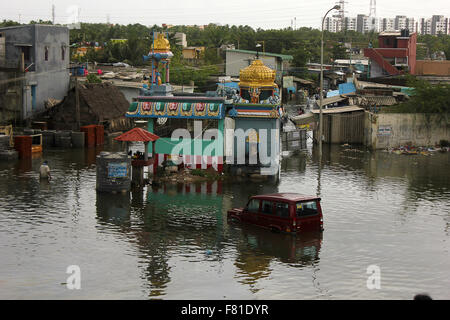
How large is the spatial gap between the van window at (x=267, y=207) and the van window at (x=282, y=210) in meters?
0.26

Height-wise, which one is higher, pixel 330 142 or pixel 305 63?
pixel 305 63

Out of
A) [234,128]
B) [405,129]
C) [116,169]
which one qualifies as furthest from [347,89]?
[116,169]

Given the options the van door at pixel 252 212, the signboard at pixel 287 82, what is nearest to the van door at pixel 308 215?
the van door at pixel 252 212

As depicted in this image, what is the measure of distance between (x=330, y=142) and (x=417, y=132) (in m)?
5.96

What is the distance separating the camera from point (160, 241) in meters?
22.5

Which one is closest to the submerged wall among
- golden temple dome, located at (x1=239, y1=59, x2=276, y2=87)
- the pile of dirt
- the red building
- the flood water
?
the flood water

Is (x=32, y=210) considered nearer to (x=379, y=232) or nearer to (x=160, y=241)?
(x=160, y=241)

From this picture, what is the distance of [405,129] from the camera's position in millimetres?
44312

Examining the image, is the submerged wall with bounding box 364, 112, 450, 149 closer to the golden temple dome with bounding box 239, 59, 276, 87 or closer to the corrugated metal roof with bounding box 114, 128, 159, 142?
the golden temple dome with bounding box 239, 59, 276, 87

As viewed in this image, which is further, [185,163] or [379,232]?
[185,163]

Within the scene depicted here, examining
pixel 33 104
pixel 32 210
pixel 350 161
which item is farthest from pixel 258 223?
pixel 33 104

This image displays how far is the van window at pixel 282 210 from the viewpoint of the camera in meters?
23.2

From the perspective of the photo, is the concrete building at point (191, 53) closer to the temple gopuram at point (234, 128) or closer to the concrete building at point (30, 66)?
Answer: the concrete building at point (30, 66)

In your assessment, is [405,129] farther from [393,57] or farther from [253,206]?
[393,57]
